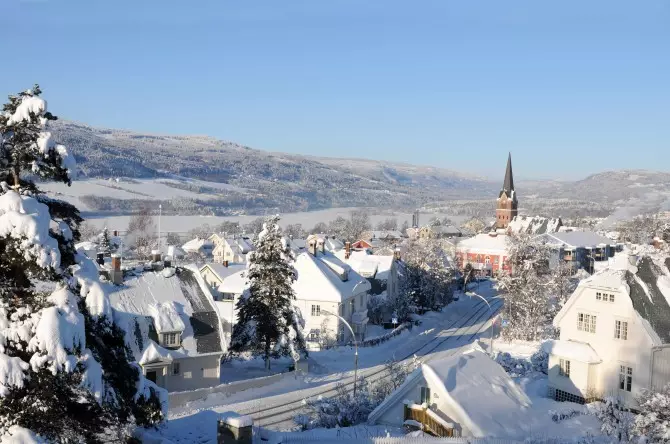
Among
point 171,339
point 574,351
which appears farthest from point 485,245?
point 171,339

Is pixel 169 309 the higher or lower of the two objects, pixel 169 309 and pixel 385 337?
the higher

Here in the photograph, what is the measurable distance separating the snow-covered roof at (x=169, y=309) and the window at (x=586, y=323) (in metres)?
19.6

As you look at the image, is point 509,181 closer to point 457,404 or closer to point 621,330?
point 621,330

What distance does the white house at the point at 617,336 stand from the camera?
30.8m

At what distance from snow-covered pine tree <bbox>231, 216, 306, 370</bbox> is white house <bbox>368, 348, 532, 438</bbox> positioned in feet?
61.6

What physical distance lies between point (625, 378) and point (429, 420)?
14997 millimetres

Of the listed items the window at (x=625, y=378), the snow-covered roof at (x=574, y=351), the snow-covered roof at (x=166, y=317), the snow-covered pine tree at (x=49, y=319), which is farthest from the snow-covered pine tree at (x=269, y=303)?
the snow-covered pine tree at (x=49, y=319)

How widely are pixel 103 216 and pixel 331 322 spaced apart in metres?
153

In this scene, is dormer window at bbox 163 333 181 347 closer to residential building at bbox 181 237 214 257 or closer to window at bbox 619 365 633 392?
window at bbox 619 365 633 392

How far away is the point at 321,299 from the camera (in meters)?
56.3

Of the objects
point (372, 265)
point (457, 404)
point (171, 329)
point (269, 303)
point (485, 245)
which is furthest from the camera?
point (485, 245)

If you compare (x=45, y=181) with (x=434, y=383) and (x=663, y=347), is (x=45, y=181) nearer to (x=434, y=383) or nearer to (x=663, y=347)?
(x=434, y=383)

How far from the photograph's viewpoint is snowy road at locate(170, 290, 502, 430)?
32.0 metres

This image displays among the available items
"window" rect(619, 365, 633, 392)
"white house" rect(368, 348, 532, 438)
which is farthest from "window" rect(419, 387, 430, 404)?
"window" rect(619, 365, 633, 392)
